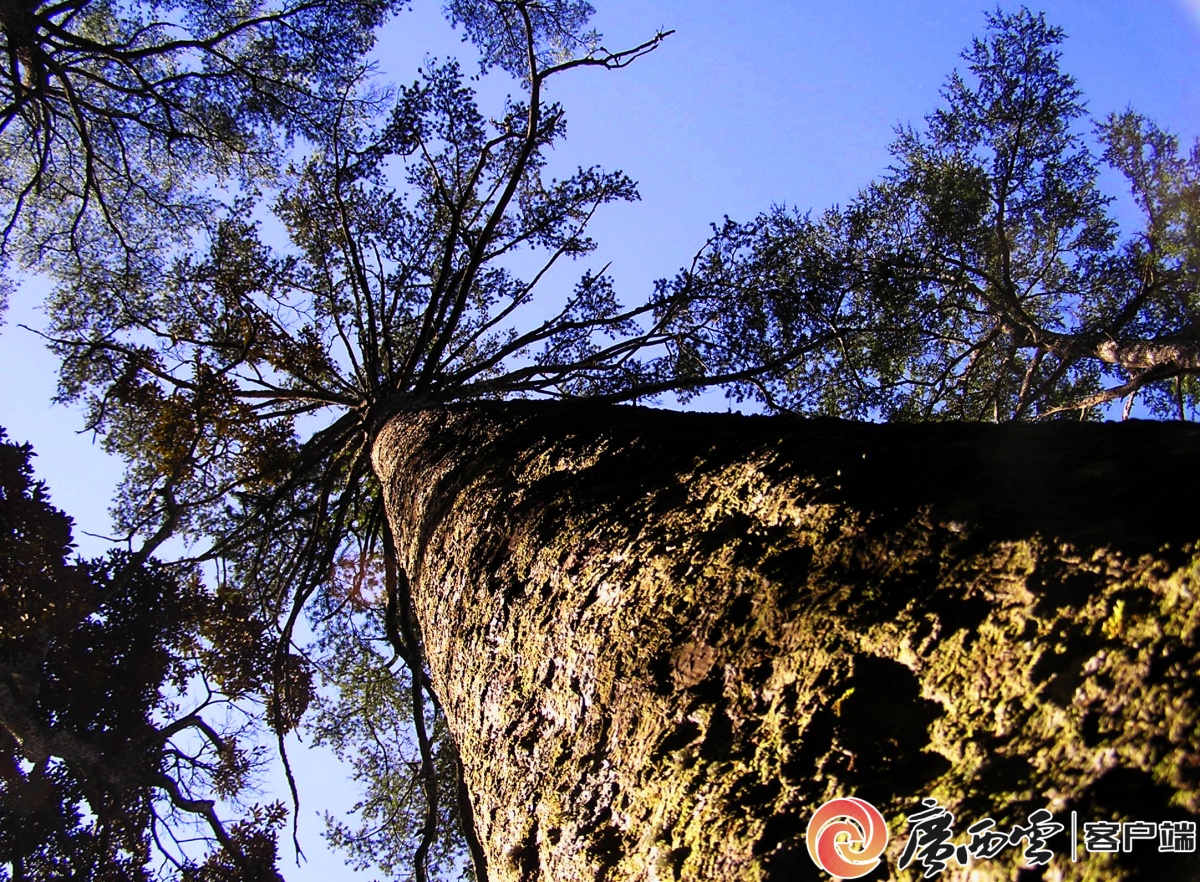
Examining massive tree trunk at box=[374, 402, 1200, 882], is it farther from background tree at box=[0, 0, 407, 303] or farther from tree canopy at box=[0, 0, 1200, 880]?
background tree at box=[0, 0, 407, 303]

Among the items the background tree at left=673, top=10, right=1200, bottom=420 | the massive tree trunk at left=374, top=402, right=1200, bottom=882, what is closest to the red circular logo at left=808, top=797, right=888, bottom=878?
the massive tree trunk at left=374, top=402, right=1200, bottom=882

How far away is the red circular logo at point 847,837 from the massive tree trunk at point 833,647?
0.04 feet

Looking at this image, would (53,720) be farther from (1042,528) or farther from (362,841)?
(1042,528)

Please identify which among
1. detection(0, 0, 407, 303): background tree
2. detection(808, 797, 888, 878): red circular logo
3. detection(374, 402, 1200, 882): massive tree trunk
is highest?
detection(0, 0, 407, 303): background tree

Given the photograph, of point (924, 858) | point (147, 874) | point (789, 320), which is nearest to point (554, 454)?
point (924, 858)

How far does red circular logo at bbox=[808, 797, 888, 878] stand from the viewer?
731 millimetres

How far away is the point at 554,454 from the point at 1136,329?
379 inches

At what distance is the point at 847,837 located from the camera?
2.53 ft

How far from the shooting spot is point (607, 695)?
1.16 meters

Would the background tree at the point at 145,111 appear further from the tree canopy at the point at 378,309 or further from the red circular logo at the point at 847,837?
the red circular logo at the point at 847,837

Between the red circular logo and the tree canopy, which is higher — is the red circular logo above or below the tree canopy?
below

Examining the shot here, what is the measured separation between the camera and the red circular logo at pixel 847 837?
731mm

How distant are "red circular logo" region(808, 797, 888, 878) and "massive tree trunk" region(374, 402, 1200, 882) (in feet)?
0.04

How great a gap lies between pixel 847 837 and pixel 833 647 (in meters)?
0.21
